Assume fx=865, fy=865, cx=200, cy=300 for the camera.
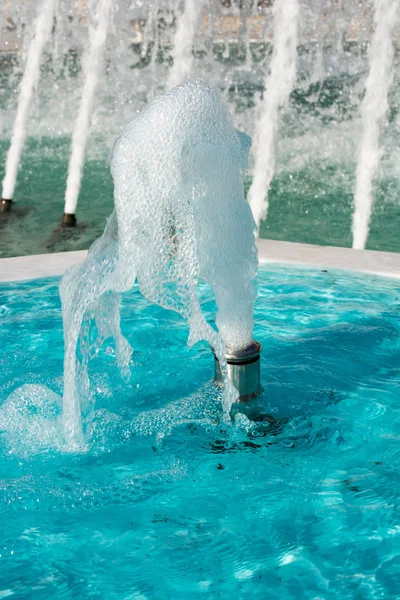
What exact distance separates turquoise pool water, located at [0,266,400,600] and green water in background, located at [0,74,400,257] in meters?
3.57

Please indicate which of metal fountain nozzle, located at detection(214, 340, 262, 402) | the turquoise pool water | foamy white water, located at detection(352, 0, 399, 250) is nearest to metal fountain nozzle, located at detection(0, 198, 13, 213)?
foamy white water, located at detection(352, 0, 399, 250)

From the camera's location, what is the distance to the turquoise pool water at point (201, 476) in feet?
Result: 8.50

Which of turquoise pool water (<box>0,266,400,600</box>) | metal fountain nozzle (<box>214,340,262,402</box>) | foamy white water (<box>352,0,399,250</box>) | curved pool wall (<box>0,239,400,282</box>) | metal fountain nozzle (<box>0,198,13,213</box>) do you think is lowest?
turquoise pool water (<box>0,266,400,600</box>)

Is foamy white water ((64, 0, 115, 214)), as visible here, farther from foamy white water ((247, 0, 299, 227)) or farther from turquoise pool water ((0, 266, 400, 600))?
turquoise pool water ((0, 266, 400, 600))

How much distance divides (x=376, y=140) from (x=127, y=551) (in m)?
5.05

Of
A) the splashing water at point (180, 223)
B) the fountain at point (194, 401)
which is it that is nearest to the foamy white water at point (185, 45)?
the fountain at point (194, 401)

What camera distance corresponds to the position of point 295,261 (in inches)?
204

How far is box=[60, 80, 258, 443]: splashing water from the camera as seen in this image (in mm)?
2895

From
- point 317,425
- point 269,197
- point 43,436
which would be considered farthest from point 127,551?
point 269,197

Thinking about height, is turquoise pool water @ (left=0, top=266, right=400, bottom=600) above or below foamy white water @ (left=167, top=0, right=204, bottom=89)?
below

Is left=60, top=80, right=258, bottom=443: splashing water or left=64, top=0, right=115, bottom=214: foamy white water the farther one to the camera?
left=64, top=0, right=115, bottom=214: foamy white water

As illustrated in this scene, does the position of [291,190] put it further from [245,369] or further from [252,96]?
[245,369]

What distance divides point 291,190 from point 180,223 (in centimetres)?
652

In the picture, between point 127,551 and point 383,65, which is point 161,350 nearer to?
point 127,551
